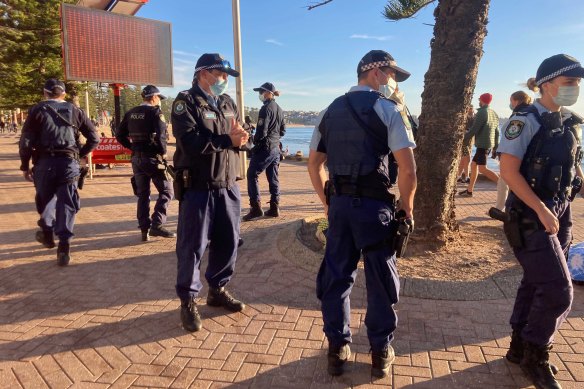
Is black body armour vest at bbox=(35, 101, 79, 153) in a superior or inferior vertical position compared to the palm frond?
inferior

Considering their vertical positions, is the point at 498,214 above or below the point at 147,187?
above

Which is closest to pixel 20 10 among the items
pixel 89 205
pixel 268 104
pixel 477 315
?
pixel 89 205

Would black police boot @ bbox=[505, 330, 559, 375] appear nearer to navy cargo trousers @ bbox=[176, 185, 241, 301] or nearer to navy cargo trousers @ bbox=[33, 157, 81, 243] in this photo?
navy cargo trousers @ bbox=[176, 185, 241, 301]

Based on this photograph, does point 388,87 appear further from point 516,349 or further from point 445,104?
point 445,104

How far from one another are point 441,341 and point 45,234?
15.8 feet

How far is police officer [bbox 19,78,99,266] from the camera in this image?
458 cm

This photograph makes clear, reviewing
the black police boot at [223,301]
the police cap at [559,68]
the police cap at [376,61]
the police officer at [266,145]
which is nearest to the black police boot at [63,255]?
the black police boot at [223,301]

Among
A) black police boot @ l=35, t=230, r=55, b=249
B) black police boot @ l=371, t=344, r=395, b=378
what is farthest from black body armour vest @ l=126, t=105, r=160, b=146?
black police boot @ l=371, t=344, r=395, b=378

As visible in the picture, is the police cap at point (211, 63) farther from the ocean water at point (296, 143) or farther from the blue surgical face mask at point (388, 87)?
the ocean water at point (296, 143)

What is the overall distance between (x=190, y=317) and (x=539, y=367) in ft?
7.95

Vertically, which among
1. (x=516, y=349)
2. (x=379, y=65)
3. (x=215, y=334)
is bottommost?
(x=215, y=334)

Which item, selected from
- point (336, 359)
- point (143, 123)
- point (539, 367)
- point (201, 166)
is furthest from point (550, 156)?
point (143, 123)

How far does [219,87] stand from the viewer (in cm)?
332

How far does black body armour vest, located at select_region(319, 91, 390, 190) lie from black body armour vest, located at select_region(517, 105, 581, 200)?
2.73 ft
